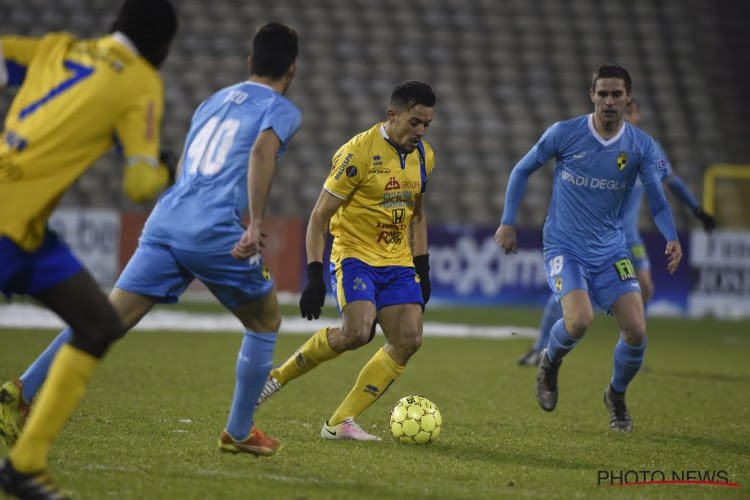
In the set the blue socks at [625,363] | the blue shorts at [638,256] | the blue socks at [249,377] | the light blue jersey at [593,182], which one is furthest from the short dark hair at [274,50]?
the blue shorts at [638,256]

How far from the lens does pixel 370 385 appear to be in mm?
6691

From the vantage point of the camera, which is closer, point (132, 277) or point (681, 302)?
point (132, 277)

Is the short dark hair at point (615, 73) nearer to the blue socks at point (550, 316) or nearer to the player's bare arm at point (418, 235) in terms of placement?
the player's bare arm at point (418, 235)

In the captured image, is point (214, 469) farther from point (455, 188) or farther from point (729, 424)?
point (455, 188)

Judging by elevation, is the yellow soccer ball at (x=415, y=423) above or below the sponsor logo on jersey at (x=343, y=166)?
below

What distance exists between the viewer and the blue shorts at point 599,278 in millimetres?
7473

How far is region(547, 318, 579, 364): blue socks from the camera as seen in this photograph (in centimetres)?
753

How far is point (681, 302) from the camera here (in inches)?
726

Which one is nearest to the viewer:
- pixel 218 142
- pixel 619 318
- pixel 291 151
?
pixel 218 142

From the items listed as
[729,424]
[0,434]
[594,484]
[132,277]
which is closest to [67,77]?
[132,277]

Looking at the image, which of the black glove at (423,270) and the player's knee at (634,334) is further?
the player's knee at (634,334)

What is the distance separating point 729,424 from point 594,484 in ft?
9.48

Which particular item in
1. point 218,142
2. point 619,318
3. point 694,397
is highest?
point 218,142

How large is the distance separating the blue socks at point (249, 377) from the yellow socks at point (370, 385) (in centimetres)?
121
